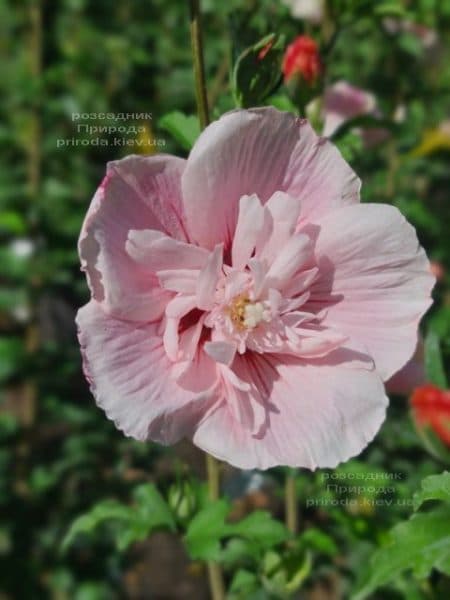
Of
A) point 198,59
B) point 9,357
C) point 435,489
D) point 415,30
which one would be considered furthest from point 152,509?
point 415,30

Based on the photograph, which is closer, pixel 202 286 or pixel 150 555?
pixel 202 286

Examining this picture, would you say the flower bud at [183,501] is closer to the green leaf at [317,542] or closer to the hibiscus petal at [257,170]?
the green leaf at [317,542]

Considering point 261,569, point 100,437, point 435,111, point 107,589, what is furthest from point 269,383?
point 435,111

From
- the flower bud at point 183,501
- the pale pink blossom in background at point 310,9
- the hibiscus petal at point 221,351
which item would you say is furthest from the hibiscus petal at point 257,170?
the pale pink blossom in background at point 310,9

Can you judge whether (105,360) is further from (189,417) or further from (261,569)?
(261,569)

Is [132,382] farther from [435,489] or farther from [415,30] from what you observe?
[415,30]

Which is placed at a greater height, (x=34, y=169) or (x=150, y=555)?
(x=34, y=169)

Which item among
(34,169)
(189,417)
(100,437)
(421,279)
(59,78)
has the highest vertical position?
(59,78)
